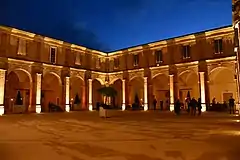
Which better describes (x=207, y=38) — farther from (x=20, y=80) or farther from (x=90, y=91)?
(x=20, y=80)

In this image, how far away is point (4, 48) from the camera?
24.4m

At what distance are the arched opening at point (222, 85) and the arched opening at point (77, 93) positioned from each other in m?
17.3

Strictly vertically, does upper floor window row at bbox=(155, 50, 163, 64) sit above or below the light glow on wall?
above

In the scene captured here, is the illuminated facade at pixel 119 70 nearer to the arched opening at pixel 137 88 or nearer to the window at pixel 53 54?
the window at pixel 53 54

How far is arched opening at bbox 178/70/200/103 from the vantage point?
30.5 m

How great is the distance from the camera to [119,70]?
116ft

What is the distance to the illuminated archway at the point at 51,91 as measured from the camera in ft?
101

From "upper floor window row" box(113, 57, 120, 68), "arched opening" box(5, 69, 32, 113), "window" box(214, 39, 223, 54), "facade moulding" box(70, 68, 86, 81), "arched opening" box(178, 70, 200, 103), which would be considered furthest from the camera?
"upper floor window row" box(113, 57, 120, 68)

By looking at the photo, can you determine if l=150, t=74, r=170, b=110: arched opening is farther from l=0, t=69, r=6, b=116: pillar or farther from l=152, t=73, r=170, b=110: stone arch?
l=0, t=69, r=6, b=116: pillar

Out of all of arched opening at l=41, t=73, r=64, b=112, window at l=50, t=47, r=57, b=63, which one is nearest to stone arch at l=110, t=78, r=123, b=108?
arched opening at l=41, t=73, r=64, b=112

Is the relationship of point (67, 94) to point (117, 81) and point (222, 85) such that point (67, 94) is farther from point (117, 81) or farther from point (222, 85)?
point (222, 85)

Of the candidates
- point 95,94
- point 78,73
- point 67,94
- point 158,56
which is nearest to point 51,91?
point 67,94

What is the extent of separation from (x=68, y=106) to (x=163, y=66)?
13690mm

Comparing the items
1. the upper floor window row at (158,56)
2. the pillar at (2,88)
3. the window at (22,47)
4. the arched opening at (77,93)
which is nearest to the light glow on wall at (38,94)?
the window at (22,47)
